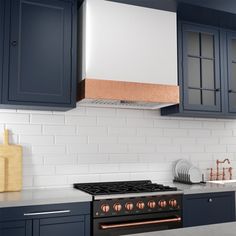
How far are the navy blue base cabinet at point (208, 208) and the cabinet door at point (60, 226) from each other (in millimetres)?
946

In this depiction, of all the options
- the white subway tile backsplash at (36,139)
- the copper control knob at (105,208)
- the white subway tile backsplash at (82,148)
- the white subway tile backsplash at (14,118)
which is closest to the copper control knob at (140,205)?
the copper control knob at (105,208)

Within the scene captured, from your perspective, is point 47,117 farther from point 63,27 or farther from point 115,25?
point 115,25

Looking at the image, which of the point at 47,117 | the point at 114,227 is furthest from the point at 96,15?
the point at 114,227

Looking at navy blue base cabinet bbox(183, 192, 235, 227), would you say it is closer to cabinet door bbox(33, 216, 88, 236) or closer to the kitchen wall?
the kitchen wall

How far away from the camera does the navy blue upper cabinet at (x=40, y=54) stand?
2520mm

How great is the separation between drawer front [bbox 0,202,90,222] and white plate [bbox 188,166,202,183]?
1283 mm

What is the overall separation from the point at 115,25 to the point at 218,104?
134 centimetres

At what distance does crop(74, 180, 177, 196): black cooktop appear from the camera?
2628 millimetres

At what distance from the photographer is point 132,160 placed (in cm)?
328

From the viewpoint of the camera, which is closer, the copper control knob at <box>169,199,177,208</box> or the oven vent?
the copper control knob at <box>169,199,177,208</box>

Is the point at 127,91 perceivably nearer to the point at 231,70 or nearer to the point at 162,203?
the point at 162,203

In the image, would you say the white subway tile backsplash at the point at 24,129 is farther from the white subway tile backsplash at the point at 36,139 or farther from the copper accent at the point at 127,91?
the copper accent at the point at 127,91

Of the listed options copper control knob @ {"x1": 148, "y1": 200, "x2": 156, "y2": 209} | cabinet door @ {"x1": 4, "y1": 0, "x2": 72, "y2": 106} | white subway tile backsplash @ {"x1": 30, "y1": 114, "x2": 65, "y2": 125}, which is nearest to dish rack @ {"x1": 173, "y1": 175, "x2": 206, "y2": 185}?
copper control knob @ {"x1": 148, "y1": 200, "x2": 156, "y2": 209}

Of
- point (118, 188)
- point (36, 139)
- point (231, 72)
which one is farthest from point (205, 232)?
point (231, 72)
